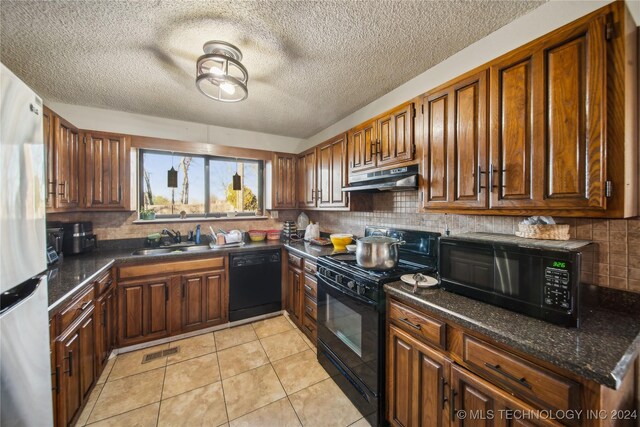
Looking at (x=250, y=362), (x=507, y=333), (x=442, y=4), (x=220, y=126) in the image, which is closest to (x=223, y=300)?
(x=250, y=362)

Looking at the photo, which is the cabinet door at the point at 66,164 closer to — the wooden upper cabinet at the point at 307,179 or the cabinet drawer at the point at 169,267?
the cabinet drawer at the point at 169,267

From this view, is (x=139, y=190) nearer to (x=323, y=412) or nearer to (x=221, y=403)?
(x=221, y=403)

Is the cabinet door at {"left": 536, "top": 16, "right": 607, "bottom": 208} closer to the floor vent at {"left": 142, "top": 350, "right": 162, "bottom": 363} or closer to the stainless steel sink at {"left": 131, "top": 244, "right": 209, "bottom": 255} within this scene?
the stainless steel sink at {"left": 131, "top": 244, "right": 209, "bottom": 255}

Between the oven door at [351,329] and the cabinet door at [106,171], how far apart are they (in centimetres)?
240

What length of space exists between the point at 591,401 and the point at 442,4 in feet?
6.01

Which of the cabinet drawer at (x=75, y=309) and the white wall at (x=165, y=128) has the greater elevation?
the white wall at (x=165, y=128)

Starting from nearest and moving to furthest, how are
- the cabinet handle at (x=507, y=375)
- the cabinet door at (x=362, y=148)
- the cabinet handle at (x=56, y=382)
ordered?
the cabinet handle at (x=507, y=375) < the cabinet handle at (x=56, y=382) < the cabinet door at (x=362, y=148)

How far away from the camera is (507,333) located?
963 millimetres

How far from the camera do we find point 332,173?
111 inches

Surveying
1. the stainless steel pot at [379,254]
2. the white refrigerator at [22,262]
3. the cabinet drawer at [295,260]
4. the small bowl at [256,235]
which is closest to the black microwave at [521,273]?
the stainless steel pot at [379,254]

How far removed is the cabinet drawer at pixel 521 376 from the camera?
83 cm

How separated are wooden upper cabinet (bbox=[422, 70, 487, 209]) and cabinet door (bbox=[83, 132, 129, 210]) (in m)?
3.06

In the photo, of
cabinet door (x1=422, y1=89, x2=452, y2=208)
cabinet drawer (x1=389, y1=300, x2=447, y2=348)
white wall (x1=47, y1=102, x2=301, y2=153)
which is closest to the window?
white wall (x1=47, y1=102, x2=301, y2=153)

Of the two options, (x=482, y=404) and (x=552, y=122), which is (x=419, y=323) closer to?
(x=482, y=404)
